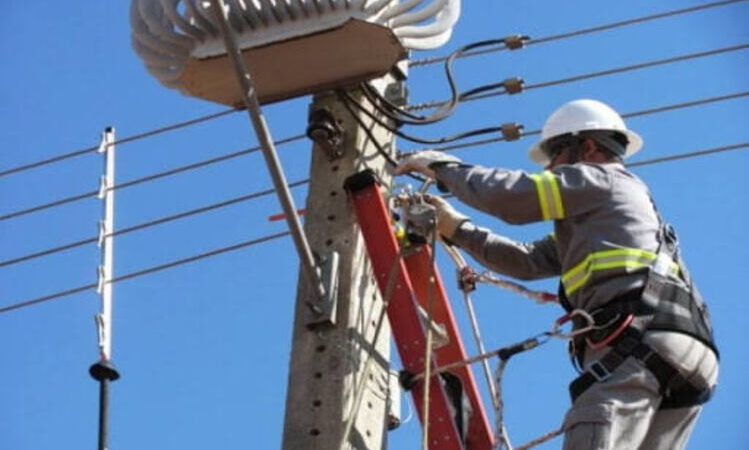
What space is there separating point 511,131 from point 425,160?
1158 millimetres

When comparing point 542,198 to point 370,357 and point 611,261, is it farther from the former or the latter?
point 370,357

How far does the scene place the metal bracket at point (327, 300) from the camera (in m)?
5.84

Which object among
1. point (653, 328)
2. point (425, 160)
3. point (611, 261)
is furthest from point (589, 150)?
point (653, 328)

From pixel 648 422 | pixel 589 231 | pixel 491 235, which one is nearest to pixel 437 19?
pixel 491 235

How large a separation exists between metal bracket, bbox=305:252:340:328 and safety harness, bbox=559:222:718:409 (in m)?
0.85

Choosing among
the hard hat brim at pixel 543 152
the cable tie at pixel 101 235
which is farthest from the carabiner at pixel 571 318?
the cable tie at pixel 101 235

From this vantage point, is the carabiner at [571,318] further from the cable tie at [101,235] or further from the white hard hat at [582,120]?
the cable tie at [101,235]

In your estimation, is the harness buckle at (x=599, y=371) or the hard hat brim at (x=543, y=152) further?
the hard hat brim at (x=543, y=152)

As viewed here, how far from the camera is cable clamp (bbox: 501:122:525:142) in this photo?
7.00 metres

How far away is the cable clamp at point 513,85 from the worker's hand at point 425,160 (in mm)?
1239

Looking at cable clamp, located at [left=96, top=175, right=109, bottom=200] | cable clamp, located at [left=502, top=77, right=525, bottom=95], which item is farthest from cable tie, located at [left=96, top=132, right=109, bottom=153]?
cable clamp, located at [left=502, top=77, right=525, bottom=95]

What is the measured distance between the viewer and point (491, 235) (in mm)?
6336

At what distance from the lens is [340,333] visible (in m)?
5.83

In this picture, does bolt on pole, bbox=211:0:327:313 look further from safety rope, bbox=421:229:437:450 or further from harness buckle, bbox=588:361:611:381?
harness buckle, bbox=588:361:611:381
